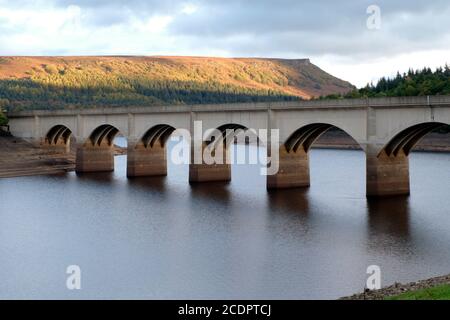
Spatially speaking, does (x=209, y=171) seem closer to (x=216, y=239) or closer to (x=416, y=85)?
(x=216, y=239)

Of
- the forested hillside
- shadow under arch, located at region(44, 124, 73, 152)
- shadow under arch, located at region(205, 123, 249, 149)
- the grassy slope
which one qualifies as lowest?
the grassy slope

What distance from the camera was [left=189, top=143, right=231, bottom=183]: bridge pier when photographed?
60.4 metres

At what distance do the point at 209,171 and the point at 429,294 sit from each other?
41.5m

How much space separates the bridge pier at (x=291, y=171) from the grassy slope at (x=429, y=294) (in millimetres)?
32519

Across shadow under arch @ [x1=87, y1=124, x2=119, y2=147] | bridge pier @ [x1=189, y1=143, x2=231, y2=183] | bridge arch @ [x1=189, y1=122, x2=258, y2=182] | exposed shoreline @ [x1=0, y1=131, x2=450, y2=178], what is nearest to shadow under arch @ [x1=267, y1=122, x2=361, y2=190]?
bridge arch @ [x1=189, y1=122, x2=258, y2=182]

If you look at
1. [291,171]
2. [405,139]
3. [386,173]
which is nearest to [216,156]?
[291,171]

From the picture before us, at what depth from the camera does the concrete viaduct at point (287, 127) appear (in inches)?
1773

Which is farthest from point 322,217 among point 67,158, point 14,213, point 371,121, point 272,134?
point 67,158

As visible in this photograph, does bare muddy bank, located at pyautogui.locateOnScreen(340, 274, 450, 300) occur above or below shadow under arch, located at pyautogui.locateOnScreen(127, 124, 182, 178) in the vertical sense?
below

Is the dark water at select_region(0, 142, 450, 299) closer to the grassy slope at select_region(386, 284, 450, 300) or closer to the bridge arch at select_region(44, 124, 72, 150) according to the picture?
the grassy slope at select_region(386, 284, 450, 300)

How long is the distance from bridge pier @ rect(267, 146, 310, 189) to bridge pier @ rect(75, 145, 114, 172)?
25.7m

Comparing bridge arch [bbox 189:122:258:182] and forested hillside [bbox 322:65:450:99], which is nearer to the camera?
bridge arch [bbox 189:122:258:182]

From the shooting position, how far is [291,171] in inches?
2148

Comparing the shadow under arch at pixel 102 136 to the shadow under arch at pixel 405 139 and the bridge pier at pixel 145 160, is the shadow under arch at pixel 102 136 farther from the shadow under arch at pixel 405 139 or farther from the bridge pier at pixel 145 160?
the shadow under arch at pixel 405 139
